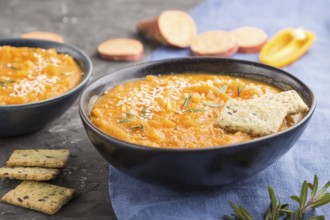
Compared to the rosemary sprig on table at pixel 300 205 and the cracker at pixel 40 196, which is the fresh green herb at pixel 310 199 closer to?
the rosemary sprig on table at pixel 300 205

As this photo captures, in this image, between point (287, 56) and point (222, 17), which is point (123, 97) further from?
point (222, 17)

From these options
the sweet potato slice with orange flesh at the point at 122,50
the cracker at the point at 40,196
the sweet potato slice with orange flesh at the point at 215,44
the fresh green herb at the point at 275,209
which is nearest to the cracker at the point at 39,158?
the cracker at the point at 40,196

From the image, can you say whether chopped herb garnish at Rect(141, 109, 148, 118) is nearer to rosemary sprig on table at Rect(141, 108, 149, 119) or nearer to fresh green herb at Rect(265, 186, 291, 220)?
rosemary sprig on table at Rect(141, 108, 149, 119)

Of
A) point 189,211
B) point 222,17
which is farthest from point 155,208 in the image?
point 222,17

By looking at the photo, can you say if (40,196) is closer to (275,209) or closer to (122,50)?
(275,209)

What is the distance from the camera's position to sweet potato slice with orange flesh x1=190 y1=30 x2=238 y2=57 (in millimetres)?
4699

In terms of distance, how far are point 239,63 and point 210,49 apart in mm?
1489

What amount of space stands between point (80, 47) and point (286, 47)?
6.49 ft

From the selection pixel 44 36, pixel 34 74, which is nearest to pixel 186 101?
pixel 34 74

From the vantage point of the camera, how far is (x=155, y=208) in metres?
2.53

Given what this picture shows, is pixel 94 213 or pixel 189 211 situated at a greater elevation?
pixel 189 211

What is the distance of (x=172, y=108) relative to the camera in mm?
2766

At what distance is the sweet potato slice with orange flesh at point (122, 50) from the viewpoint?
474 centimetres

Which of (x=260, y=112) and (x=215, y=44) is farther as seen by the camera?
(x=215, y=44)
